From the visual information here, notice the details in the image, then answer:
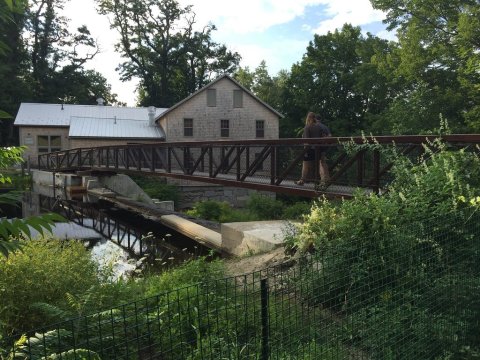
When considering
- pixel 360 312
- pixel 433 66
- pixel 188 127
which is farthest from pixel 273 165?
pixel 188 127

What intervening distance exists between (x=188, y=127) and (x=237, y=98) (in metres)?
5.15

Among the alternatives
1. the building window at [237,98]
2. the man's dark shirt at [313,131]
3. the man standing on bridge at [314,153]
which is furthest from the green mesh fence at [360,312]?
the building window at [237,98]

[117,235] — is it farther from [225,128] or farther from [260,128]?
[260,128]

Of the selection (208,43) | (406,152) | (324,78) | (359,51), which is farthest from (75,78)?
(406,152)

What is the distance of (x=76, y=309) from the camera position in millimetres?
5258

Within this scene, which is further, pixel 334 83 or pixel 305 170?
pixel 334 83

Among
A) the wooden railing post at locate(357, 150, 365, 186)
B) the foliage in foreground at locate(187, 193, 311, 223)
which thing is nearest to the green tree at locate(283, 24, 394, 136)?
the foliage in foreground at locate(187, 193, 311, 223)

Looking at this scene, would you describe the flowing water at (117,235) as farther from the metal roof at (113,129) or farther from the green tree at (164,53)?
the green tree at (164,53)

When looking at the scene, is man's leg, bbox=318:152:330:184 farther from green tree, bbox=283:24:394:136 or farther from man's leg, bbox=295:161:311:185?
green tree, bbox=283:24:394:136

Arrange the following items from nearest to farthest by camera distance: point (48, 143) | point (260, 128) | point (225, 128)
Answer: point (48, 143) < point (225, 128) < point (260, 128)

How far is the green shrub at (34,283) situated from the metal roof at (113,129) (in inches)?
1255

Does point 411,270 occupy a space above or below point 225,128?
below

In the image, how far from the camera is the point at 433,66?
89.5ft

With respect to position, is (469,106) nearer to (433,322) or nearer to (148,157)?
(148,157)
